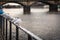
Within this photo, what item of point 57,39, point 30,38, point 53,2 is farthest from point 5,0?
point 30,38

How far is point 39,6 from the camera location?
105ft

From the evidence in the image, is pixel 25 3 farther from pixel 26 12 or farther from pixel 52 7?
pixel 52 7

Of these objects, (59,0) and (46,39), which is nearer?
(46,39)

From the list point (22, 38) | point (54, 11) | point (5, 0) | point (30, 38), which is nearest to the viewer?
point (30, 38)

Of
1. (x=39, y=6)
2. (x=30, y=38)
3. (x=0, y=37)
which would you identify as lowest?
(x=39, y=6)

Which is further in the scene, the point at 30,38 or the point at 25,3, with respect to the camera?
the point at 25,3

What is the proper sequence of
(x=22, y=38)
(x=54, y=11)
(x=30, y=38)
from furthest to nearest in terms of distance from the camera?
(x=54, y=11), (x=22, y=38), (x=30, y=38)

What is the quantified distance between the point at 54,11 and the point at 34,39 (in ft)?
66.7

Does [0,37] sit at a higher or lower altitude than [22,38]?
higher

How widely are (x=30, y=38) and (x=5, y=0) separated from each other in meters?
17.5

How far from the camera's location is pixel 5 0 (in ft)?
63.6

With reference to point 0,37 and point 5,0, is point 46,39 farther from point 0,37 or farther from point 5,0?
point 5,0

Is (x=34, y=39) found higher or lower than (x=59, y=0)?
higher


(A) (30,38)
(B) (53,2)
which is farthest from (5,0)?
(A) (30,38)
